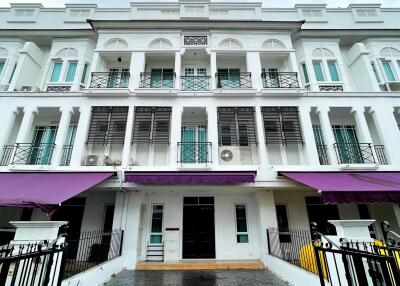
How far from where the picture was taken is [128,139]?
10.7 m

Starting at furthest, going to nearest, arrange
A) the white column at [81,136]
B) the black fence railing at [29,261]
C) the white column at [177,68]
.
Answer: the white column at [177,68] < the white column at [81,136] < the black fence railing at [29,261]

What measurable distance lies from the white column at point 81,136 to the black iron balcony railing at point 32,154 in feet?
4.46

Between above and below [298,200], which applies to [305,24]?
above

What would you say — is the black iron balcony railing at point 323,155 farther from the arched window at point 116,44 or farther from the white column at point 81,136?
the arched window at point 116,44

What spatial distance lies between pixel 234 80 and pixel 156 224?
30.4 feet

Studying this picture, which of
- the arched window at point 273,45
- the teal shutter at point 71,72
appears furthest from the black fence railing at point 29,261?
the arched window at point 273,45

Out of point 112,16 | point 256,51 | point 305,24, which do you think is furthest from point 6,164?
point 305,24

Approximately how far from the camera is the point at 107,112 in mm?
11414

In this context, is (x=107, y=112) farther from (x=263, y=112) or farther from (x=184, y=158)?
(x=263, y=112)

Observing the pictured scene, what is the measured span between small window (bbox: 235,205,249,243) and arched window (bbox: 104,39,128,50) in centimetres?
1123

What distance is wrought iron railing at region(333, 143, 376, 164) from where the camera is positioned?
35.2 ft

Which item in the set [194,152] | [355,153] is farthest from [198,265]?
[355,153]

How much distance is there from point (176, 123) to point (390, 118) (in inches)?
443

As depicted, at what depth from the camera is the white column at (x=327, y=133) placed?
34.6 feet
